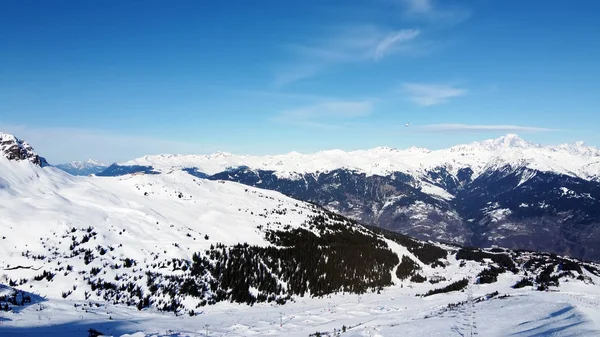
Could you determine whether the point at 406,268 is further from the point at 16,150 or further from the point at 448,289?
the point at 16,150

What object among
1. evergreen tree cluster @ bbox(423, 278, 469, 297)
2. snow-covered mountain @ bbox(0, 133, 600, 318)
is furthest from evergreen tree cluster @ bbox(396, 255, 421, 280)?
evergreen tree cluster @ bbox(423, 278, 469, 297)

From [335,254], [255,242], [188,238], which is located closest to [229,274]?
[188,238]

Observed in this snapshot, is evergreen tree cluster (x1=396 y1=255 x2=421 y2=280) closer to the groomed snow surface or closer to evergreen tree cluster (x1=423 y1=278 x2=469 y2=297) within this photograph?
evergreen tree cluster (x1=423 y1=278 x2=469 y2=297)

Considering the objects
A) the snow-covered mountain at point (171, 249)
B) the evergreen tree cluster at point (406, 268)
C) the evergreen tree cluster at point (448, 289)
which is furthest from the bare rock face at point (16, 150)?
the evergreen tree cluster at point (406, 268)

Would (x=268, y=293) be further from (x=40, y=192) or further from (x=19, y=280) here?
(x=40, y=192)

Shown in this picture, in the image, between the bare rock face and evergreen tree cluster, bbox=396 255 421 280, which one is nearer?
the bare rock face

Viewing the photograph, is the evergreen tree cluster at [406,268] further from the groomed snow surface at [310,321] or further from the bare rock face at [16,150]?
the bare rock face at [16,150]
